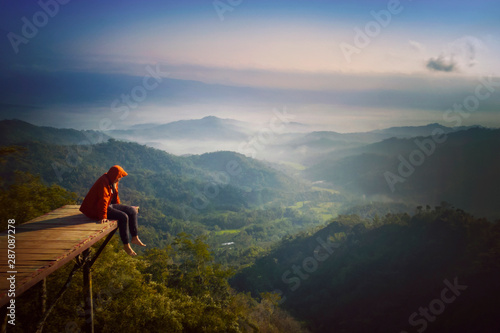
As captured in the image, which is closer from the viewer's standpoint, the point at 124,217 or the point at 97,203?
the point at 97,203

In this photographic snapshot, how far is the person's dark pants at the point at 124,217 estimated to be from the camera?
6879mm

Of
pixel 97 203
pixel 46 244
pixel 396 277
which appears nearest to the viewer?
pixel 46 244

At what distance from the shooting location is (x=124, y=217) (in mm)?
6977

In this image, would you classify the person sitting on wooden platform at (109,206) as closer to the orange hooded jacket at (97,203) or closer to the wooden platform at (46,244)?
the orange hooded jacket at (97,203)

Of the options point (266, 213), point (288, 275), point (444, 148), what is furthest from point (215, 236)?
point (444, 148)

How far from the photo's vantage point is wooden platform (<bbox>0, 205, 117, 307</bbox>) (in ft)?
13.3

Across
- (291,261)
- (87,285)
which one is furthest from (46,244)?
(291,261)

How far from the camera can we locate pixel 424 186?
586 ft

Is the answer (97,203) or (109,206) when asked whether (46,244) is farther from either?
(109,206)

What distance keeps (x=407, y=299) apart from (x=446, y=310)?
21.9 feet

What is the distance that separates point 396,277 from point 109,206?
239 feet

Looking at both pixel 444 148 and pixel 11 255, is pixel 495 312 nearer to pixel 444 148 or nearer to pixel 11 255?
pixel 11 255

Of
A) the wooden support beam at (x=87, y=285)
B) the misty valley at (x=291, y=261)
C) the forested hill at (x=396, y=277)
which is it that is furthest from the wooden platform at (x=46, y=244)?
the forested hill at (x=396, y=277)

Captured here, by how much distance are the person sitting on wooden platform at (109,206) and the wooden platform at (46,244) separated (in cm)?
21
